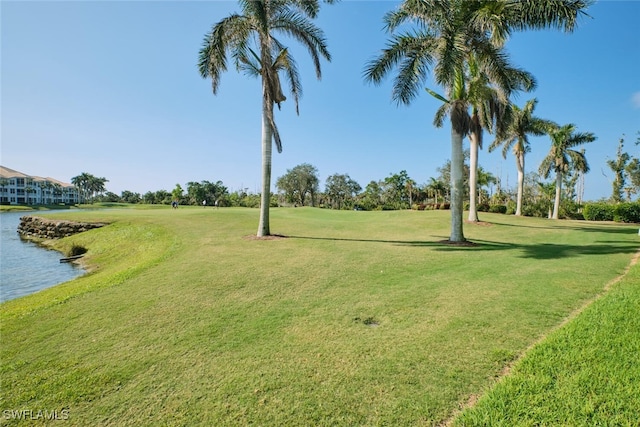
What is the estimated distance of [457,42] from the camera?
10945 mm

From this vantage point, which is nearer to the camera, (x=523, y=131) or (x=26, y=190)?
(x=523, y=131)

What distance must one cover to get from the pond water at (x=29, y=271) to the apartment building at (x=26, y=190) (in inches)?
4089

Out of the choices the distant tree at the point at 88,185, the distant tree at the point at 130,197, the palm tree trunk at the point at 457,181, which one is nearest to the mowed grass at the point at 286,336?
the palm tree trunk at the point at 457,181

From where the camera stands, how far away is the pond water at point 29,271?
895 centimetres

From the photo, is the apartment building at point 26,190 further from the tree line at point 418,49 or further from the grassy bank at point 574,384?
the grassy bank at point 574,384

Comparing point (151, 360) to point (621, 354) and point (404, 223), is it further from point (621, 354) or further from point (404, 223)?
point (404, 223)

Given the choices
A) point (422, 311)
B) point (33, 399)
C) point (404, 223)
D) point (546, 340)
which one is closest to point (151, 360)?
point (33, 399)

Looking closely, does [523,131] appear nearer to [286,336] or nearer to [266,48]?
[266,48]

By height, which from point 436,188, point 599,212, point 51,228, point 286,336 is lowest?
point 51,228

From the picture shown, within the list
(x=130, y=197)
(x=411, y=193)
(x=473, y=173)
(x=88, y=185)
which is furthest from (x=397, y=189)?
(x=88, y=185)

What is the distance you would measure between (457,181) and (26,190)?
125684 mm

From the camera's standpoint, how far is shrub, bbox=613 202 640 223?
2500 centimetres

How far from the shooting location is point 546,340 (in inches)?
151

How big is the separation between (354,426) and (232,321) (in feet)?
9.08
